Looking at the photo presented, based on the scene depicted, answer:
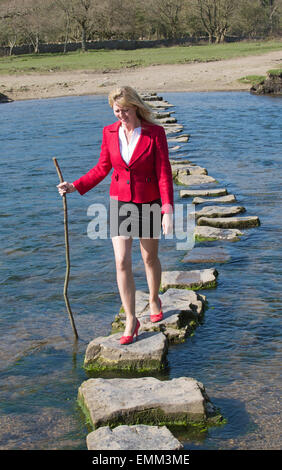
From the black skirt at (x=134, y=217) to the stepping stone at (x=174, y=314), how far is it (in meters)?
0.86

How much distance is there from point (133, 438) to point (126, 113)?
200 cm

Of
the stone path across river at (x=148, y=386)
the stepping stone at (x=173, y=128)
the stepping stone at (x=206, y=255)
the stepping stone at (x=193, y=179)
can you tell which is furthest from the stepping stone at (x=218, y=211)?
the stepping stone at (x=173, y=128)

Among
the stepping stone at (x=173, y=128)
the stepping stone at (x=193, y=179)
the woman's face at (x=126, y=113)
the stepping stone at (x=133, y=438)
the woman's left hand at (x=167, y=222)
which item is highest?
the woman's face at (x=126, y=113)

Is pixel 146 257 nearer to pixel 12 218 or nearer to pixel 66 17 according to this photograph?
pixel 12 218

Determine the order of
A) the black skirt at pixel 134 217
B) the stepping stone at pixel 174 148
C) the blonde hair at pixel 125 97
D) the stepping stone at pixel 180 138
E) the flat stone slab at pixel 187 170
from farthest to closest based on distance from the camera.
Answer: the stepping stone at pixel 180 138, the stepping stone at pixel 174 148, the flat stone slab at pixel 187 170, the black skirt at pixel 134 217, the blonde hair at pixel 125 97

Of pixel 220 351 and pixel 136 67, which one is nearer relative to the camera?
pixel 220 351

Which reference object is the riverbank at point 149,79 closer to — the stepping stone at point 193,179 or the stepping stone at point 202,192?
the stepping stone at point 193,179

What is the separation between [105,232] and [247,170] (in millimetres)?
4084

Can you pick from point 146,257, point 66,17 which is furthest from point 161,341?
point 66,17

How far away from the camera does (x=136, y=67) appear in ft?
119

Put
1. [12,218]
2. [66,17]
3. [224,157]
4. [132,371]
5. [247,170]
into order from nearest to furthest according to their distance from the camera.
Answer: [132,371]
[12,218]
[247,170]
[224,157]
[66,17]

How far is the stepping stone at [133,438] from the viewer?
3.52 meters

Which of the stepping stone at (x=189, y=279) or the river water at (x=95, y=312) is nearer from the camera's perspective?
the river water at (x=95, y=312)

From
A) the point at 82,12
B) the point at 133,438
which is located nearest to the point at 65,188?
the point at 133,438
